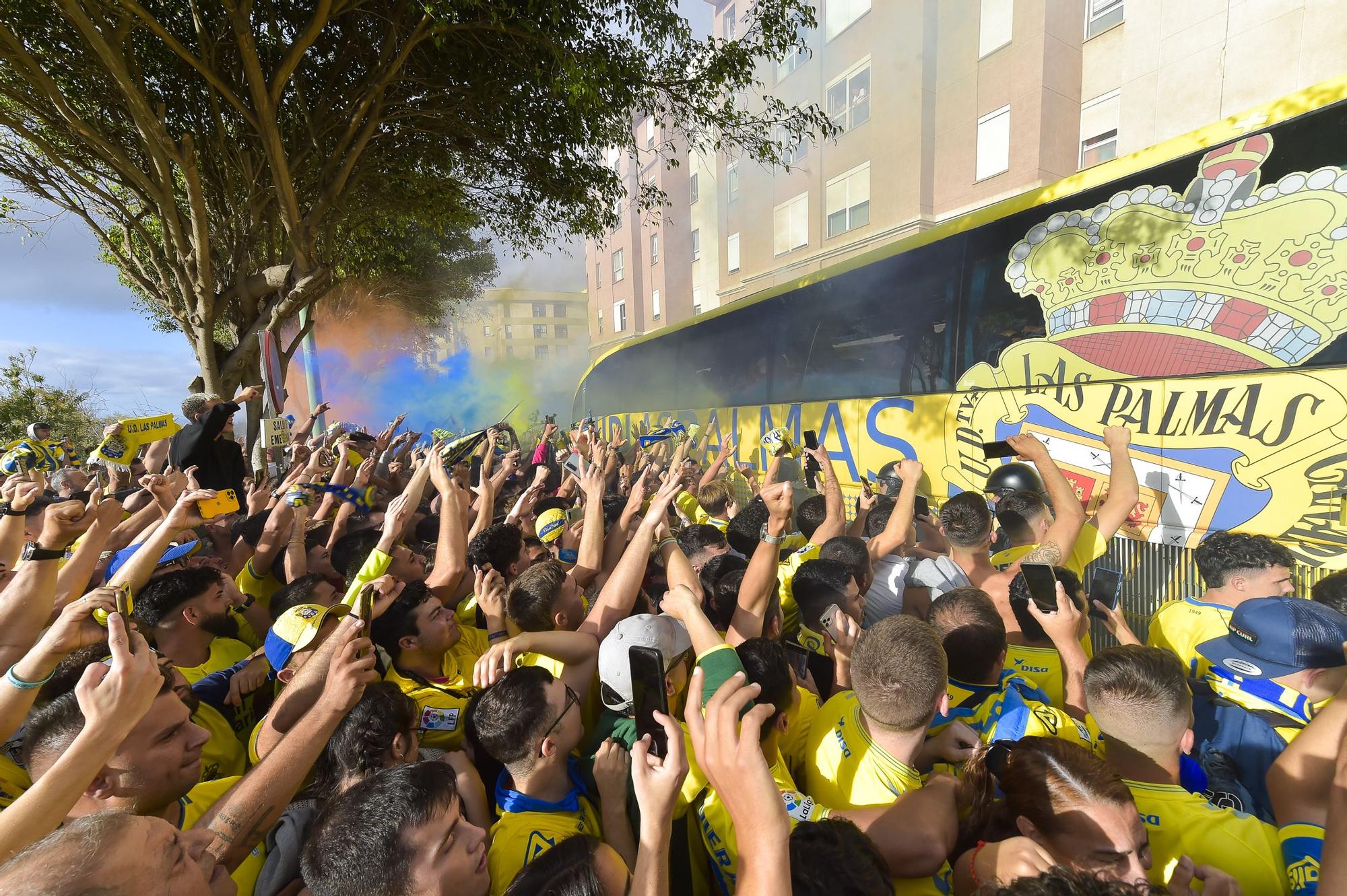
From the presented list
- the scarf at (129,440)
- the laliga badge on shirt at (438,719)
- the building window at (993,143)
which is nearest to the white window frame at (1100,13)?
the building window at (993,143)

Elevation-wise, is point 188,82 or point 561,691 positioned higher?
point 188,82

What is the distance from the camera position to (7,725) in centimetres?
155

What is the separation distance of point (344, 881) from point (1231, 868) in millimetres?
1874

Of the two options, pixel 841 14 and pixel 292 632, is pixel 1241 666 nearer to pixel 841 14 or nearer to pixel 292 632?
pixel 292 632

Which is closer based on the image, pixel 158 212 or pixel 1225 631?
pixel 1225 631

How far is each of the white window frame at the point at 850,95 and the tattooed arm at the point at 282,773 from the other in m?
16.4

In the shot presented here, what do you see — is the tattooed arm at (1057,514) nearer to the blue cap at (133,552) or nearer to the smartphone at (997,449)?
the smartphone at (997,449)

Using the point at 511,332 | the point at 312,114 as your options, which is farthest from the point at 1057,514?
the point at 511,332

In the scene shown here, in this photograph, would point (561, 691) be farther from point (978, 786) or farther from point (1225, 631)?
point (1225, 631)

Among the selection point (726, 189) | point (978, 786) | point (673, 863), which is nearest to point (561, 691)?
point (673, 863)

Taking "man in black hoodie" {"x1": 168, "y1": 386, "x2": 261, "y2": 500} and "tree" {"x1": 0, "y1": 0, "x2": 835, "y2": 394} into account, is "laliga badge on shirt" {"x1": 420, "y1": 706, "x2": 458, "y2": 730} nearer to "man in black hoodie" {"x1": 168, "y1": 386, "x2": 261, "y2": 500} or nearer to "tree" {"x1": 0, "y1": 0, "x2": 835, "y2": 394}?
"man in black hoodie" {"x1": 168, "y1": 386, "x2": 261, "y2": 500}

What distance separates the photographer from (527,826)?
5.11ft

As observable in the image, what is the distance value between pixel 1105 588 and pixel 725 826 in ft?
6.71

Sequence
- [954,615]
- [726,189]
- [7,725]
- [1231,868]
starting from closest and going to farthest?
[1231,868], [7,725], [954,615], [726,189]
